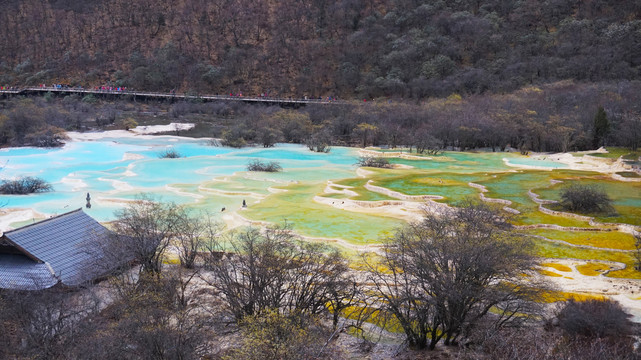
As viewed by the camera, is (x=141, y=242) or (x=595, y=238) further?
(x=595, y=238)

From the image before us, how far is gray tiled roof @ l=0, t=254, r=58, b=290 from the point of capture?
13859 mm

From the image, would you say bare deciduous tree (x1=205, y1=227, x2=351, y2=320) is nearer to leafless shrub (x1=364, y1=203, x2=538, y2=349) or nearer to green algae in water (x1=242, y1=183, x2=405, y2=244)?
leafless shrub (x1=364, y1=203, x2=538, y2=349)

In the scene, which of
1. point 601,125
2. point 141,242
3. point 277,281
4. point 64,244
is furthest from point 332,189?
point 601,125

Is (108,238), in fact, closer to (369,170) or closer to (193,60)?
(369,170)

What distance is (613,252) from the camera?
19.6 meters

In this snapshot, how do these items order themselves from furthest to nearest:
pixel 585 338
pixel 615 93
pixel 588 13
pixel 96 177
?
1. pixel 588 13
2. pixel 615 93
3. pixel 96 177
4. pixel 585 338

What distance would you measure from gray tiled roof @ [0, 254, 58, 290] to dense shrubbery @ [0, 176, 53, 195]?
14837mm

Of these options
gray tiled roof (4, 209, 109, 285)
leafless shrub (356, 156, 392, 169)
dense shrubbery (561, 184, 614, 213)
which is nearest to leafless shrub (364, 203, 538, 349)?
gray tiled roof (4, 209, 109, 285)

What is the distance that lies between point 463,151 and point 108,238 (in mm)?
40628

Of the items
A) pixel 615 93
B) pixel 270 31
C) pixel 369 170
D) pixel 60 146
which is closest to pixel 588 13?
pixel 615 93

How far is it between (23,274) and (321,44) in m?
81.5

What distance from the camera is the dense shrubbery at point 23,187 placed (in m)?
27.9

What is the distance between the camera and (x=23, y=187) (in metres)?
28.2

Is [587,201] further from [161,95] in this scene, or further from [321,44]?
[321,44]
